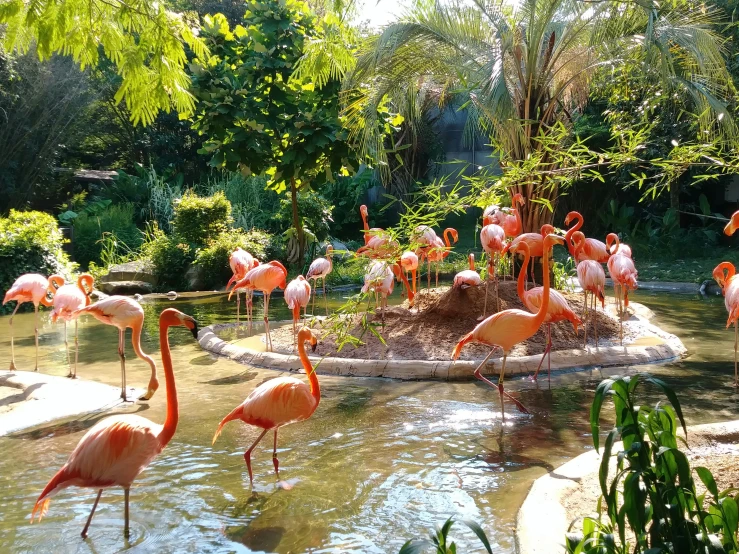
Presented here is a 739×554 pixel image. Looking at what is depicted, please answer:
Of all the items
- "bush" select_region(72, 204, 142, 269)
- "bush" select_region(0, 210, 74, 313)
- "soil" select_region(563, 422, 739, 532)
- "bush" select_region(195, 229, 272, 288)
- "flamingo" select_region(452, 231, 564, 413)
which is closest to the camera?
"soil" select_region(563, 422, 739, 532)

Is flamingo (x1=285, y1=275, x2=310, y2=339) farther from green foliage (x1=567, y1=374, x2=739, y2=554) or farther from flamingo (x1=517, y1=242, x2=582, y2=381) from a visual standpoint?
green foliage (x1=567, y1=374, x2=739, y2=554)

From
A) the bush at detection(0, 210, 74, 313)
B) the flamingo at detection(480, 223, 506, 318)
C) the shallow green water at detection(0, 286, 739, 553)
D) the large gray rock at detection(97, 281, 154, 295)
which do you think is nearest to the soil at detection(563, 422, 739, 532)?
the shallow green water at detection(0, 286, 739, 553)

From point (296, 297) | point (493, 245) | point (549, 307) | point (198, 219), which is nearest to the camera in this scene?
point (549, 307)

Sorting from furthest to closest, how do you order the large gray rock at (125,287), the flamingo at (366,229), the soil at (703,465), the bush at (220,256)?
the bush at (220,256), the large gray rock at (125,287), the flamingo at (366,229), the soil at (703,465)

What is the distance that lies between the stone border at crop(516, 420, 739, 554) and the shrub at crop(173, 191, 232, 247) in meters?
11.6

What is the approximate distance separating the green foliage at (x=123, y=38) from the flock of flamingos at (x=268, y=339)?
1264 millimetres

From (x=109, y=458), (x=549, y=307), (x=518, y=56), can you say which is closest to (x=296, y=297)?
(x=549, y=307)

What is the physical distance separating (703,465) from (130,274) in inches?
477

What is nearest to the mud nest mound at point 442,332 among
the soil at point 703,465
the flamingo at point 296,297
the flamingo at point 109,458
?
the flamingo at point 296,297

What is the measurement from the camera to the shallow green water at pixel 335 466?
373cm

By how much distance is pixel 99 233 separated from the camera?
17.4m

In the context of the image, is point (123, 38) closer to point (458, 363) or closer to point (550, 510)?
point (550, 510)

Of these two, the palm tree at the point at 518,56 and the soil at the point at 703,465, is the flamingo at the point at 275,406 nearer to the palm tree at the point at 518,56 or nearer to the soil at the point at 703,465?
the soil at the point at 703,465

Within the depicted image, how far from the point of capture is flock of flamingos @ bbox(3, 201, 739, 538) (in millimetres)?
3732
